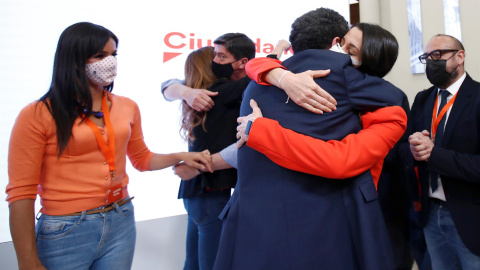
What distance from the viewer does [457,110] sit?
1681 mm

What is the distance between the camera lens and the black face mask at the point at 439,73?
5.96 ft

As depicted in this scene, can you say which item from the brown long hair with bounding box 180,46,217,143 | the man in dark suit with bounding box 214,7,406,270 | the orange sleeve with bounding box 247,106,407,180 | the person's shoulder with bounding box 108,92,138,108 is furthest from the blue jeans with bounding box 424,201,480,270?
the person's shoulder with bounding box 108,92,138,108

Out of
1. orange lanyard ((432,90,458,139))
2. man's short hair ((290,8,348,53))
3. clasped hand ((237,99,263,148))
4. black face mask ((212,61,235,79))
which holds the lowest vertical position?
orange lanyard ((432,90,458,139))

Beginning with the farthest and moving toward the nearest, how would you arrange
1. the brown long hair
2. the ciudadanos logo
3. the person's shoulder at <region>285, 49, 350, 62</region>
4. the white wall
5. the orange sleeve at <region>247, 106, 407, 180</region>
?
the white wall, the ciudadanos logo, the brown long hair, the person's shoulder at <region>285, 49, 350, 62</region>, the orange sleeve at <region>247, 106, 407, 180</region>

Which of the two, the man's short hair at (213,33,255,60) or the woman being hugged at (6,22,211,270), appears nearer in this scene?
the woman being hugged at (6,22,211,270)

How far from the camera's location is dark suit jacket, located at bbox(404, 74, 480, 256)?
5.04ft

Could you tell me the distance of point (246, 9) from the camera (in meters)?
2.87

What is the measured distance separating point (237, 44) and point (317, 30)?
2.41 ft

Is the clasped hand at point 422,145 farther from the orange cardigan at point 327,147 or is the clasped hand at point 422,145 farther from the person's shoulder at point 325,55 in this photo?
the person's shoulder at point 325,55

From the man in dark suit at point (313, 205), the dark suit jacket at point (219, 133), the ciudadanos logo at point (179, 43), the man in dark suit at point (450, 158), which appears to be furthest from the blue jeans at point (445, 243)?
the ciudadanos logo at point (179, 43)

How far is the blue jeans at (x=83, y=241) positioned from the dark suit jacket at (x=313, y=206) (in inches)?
19.0

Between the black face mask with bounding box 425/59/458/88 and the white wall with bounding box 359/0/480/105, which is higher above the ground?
the white wall with bounding box 359/0/480/105

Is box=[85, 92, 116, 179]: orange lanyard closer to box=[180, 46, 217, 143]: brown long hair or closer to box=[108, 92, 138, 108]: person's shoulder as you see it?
box=[108, 92, 138, 108]: person's shoulder

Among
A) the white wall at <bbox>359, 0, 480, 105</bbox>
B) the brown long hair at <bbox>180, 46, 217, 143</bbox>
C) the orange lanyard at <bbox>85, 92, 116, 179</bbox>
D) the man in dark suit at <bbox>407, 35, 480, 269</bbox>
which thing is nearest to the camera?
the orange lanyard at <bbox>85, 92, 116, 179</bbox>
